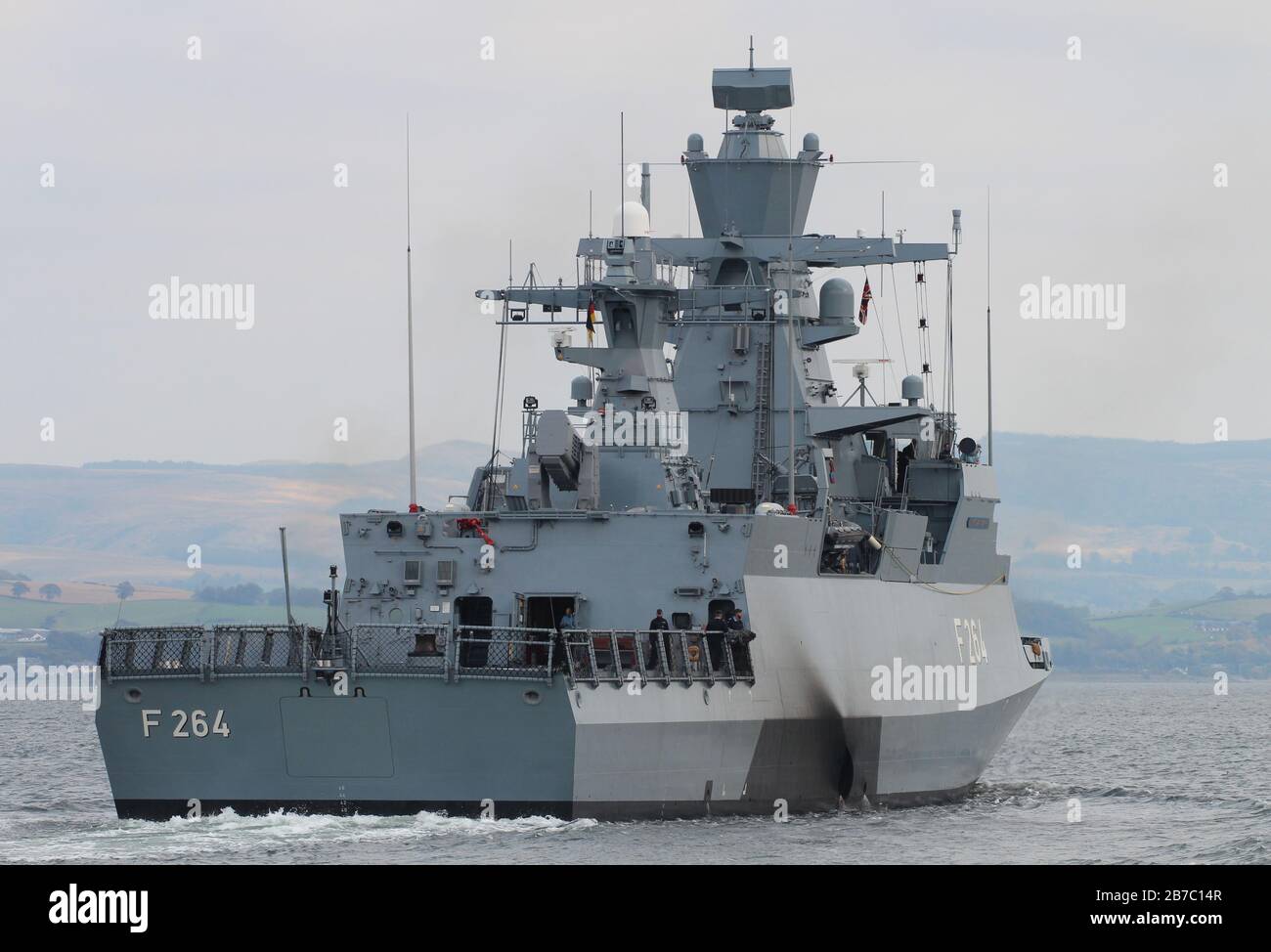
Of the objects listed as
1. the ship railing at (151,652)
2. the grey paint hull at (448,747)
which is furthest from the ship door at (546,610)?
the ship railing at (151,652)

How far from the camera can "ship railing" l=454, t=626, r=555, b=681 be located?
29672 millimetres

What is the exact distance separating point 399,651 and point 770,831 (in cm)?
566

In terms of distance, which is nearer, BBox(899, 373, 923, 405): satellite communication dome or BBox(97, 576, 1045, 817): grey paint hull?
BBox(97, 576, 1045, 817): grey paint hull

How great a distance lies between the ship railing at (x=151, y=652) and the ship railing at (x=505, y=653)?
349 cm

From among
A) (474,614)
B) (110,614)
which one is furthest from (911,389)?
(110,614)

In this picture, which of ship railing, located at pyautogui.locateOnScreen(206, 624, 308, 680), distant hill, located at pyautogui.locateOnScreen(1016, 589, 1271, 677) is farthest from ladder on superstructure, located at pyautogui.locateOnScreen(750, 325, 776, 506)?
distant hill, located at pyautogui.locateOnScreen(1016, 589, 1271, 677)

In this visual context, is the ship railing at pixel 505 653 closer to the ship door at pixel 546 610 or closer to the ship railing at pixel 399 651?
the ship railing at pixel 399 651

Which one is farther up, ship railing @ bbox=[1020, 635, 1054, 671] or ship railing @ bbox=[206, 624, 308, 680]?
ship railing @ bbox=[206, 624, 308, 680]

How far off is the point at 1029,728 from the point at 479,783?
170ft

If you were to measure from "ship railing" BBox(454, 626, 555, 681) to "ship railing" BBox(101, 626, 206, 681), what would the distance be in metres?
3.49

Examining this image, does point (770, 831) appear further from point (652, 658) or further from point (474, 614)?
point (474, 614)

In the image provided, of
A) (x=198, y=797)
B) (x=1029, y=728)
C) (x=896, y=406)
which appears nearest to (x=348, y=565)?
(x=198, y=797)

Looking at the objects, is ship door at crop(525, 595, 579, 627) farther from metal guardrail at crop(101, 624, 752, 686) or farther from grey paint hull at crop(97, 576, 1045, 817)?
grey paint hull at crop(97, 576, 1045, 817)

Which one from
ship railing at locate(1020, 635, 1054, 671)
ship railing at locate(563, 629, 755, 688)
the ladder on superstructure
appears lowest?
ship railing at locate(1020, 635, 1054, 671)
